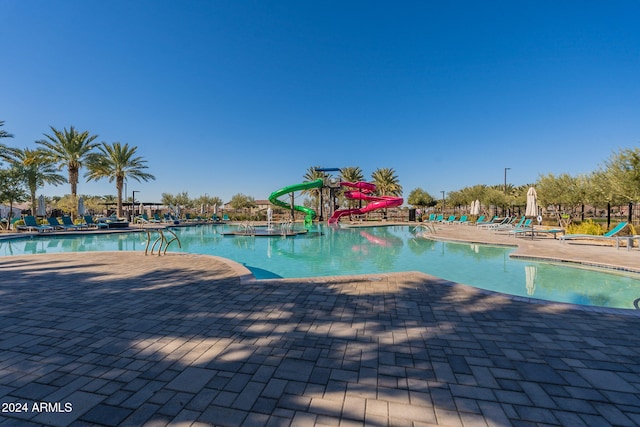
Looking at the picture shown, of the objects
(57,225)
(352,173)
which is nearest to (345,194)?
(352,173)

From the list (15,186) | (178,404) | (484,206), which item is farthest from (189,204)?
(178,404)

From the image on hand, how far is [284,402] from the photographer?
6.50 feet

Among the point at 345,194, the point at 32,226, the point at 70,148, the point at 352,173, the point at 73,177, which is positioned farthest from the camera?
the point at 352,173

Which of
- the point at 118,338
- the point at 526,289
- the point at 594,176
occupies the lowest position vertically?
the point at 526,289

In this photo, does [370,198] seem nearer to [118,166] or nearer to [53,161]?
[118,166]

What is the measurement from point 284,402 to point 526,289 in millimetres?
6245

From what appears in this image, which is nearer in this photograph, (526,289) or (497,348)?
(497,348)

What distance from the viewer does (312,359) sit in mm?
2551

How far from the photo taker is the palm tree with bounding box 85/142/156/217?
A: 2541 centimetres

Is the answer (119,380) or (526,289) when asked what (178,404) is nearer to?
(119,380)

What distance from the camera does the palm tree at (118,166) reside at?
25406mm

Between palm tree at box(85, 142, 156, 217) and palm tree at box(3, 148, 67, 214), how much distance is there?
2.54 metres

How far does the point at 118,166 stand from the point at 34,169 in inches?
216

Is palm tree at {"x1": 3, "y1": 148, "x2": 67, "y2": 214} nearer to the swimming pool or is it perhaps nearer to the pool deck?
the swimming pool
